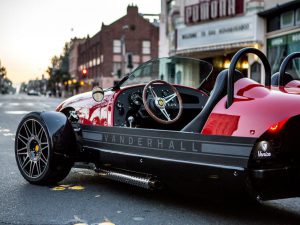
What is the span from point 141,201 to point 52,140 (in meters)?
1.21

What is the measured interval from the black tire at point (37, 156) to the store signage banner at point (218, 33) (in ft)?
54.1

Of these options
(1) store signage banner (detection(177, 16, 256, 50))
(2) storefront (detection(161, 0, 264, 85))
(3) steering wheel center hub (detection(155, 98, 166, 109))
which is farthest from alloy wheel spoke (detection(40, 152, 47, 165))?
(1) store signage banner (detection(177, 16, 256, 50))

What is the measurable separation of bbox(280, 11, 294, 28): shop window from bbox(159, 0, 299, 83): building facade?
1.89 feet

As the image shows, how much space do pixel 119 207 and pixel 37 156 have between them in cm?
144

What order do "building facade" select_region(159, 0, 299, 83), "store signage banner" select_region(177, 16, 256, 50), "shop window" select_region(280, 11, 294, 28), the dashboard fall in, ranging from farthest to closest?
"store signage banner" select_region(177, 16, 256, 50), "building facade" select_region(159, 0, 299, 83), "shop window" select_region(280, 11, 294, 28), the dashboard

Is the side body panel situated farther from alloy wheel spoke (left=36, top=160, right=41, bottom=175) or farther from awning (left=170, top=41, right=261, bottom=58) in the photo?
awning (left=170, top=41, right=261, bottom=58)

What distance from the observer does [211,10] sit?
74.0 ft

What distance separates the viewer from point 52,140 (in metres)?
5.14

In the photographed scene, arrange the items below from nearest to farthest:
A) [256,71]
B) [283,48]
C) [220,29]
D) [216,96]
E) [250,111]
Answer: [250,111], [216,96], [283,48], [256,71], [220,29]

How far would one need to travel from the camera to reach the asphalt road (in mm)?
3982

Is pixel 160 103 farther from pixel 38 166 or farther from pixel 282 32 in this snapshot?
pixel 282 32

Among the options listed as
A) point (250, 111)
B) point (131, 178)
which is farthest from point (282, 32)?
point (250, 111)

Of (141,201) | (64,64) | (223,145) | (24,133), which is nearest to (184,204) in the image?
(141,201)

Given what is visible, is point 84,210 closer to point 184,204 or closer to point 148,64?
point 184,204
